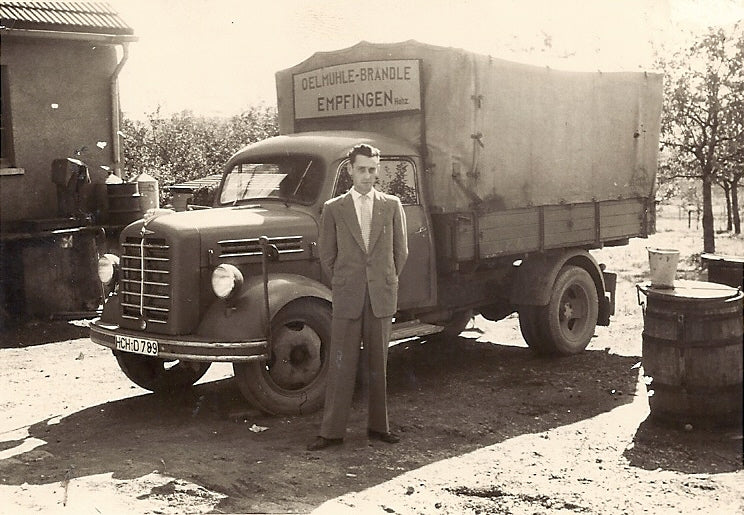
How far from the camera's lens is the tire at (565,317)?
28.1 feet

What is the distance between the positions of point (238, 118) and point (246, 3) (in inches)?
1178

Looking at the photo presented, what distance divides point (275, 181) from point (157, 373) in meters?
1.89

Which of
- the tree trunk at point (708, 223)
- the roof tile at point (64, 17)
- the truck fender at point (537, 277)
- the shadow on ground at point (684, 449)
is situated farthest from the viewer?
the tree trunk at point (708, 223)

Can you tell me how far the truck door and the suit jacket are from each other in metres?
1.56

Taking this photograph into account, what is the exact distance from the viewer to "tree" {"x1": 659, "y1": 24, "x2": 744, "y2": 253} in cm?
2025

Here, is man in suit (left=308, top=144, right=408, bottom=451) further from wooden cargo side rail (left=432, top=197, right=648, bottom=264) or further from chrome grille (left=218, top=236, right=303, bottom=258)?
→ wooden cargo side rail (left=432, top=197, right=648, bottom=264)

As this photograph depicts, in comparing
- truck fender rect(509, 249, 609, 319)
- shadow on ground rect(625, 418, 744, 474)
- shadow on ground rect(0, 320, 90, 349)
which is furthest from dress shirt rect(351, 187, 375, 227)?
shadow on ground rect(0, 320, 90, 349)

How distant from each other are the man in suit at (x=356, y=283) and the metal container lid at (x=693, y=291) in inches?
74.3

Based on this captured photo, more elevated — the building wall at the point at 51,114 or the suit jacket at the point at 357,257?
the building wall at the point at 51,114

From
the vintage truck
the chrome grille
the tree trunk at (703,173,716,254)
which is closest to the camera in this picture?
the vintage truck

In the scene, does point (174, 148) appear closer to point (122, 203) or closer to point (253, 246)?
point (122, 203)

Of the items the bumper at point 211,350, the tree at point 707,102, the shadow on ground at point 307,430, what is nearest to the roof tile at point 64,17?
the shadow on ground at point 307,430

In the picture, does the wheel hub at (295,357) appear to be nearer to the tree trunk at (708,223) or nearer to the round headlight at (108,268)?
the round headlight at (108,268)

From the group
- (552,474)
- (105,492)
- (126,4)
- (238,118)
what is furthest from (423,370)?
(238,118)
